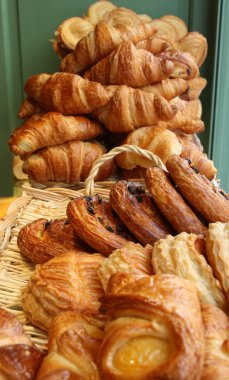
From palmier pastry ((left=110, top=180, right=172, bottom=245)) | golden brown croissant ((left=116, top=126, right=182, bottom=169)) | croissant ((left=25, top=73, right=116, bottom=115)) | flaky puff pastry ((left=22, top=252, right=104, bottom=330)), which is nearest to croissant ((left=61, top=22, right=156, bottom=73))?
croissant ((left=25, top=73, right=116, bottom=115))

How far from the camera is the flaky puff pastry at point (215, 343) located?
536 millimetres

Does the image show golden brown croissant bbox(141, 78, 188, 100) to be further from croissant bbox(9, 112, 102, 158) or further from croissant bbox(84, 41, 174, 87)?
croissant bbox(9, 112, 102, 158)

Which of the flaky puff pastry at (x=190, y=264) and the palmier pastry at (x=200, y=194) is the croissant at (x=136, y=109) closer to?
the palmier pastry at (x=200, y=194)

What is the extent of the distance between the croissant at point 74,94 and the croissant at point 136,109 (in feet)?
0.20

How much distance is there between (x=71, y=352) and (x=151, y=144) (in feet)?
3.99

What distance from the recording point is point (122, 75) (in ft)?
6.11

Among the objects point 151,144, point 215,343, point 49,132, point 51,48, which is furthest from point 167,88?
point 215,343

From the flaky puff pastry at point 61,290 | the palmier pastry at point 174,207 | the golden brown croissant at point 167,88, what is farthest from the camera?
the golden brown croissant at point 167,88

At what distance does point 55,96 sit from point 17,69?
1224 millimetres

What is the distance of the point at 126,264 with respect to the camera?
798 millimetres

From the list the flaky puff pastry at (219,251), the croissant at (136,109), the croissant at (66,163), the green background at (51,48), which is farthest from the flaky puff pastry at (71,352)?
the green background at (51,48)

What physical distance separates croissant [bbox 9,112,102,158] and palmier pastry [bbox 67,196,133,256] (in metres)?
0.70

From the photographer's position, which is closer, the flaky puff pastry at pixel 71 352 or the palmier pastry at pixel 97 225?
the flaky puff pastry at pixel 71 352

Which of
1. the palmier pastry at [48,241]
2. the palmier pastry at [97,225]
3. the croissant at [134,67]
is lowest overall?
the palmier pastry at [48,241]
